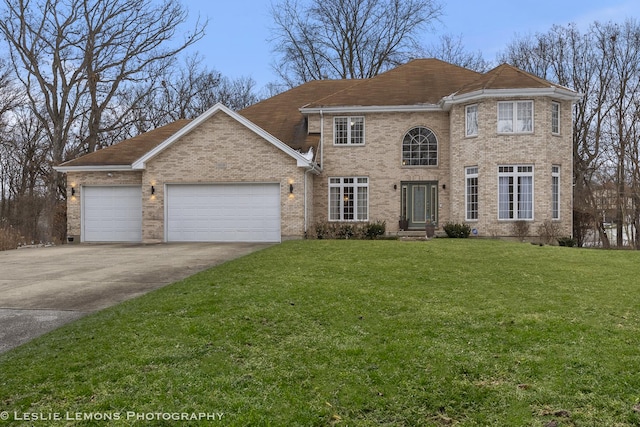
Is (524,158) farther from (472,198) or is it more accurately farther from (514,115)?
(472,198)

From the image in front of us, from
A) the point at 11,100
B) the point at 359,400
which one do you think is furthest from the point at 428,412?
the point at 11,100

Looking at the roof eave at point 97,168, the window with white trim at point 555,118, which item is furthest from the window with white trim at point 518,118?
the roof eave at point 97,168

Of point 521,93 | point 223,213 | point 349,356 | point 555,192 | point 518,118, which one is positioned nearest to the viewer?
point 349,356

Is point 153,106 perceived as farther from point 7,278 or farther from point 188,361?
point 188,361

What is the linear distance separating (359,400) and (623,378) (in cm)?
234

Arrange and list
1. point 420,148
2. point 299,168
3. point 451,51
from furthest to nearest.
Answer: point 451,51 < point 420,148 < point 299,168

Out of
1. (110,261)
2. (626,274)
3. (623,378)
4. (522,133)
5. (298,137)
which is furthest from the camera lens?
(298,137)

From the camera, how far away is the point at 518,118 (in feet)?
56.7

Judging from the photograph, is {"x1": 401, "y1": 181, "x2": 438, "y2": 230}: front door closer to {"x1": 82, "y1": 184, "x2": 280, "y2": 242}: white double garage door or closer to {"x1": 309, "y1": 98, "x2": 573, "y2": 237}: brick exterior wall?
{"x1": 309, "y1": 98, "x2": 573, "y2": 237}: brick exterior wall

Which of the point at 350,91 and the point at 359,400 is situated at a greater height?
the point at 350,91

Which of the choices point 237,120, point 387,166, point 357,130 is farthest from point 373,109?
point 237,120

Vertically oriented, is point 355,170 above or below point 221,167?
above

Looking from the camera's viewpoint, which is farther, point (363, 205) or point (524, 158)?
point (363, 205)

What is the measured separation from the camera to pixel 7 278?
9219 millimetres
